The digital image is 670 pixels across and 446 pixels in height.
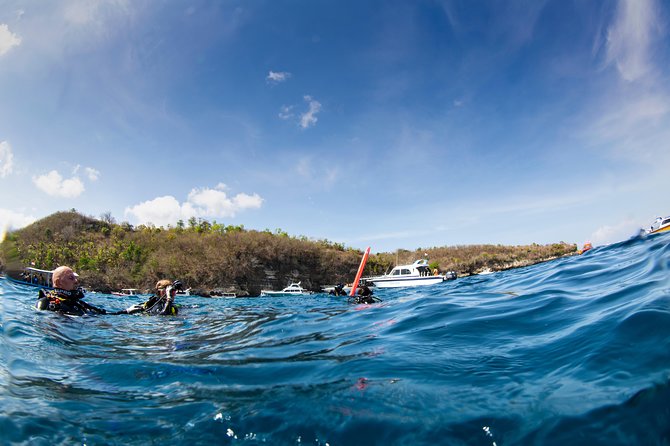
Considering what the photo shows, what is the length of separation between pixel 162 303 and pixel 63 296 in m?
1.96

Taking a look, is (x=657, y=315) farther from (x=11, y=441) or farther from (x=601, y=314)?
(x=11, y=441)

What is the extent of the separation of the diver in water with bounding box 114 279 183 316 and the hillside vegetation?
2437 centimetres

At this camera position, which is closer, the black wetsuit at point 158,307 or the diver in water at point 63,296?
the diver in water at point 63,296

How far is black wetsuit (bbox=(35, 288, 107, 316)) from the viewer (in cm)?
675

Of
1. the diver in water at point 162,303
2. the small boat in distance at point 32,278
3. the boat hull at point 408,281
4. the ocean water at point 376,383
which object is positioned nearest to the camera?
the ocean water at point 376,383

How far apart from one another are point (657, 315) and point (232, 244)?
35026 millimetres

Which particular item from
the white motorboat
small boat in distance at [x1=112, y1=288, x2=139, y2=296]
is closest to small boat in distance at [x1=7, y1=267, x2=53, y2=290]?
small boat in distance at [x1=112, y1=288, x2=139, y2=296]

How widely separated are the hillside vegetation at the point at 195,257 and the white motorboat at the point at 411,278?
42.2 ft

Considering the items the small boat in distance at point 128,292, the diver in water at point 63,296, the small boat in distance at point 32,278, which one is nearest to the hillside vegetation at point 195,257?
the small boat in distance at point 128,292

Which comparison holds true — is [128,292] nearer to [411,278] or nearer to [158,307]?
[411,278]

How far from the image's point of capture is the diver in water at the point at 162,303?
25.5 ft

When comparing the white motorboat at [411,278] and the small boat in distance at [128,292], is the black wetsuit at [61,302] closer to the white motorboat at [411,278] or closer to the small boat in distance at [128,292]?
the white motorboat at [411,278]

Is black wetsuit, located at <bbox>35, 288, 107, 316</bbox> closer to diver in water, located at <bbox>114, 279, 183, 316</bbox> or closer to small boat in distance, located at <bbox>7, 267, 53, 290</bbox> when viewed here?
diver in water, located at <bbox>114, 279, 183, 316</bbox>

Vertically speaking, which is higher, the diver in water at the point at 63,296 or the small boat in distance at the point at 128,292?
the diver in water at the point at 63,296
